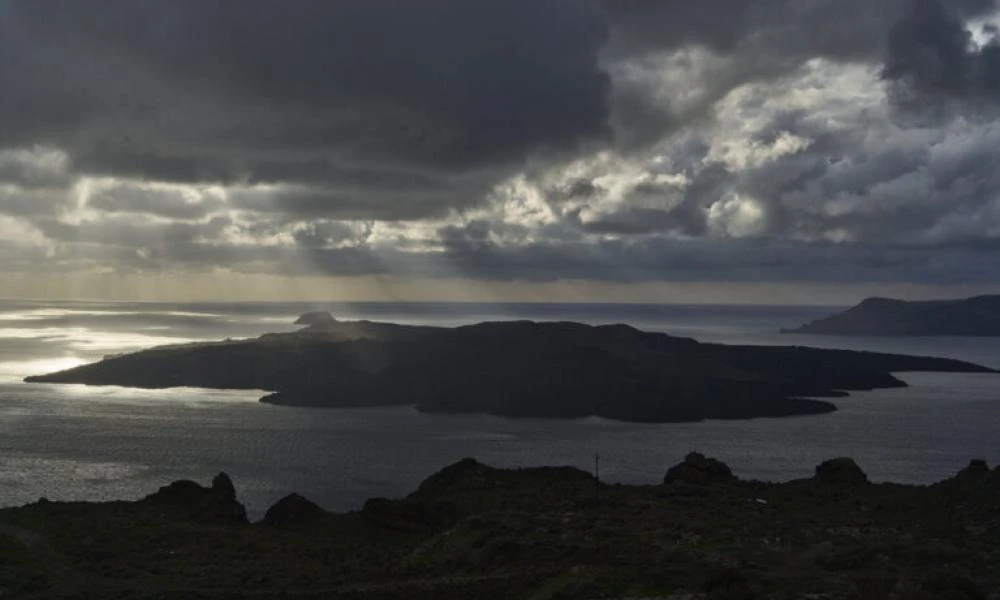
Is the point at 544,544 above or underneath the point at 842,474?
above

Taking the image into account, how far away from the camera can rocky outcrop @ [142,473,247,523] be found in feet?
237

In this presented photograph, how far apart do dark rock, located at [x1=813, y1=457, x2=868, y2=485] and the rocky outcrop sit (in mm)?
52204

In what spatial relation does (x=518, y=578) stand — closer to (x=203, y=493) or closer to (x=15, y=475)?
(x=203, y=493)

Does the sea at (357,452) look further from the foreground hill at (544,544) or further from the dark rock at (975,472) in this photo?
the dark rock at (975,472)

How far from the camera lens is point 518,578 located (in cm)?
4478

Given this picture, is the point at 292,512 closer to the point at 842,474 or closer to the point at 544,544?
the point at 544,544

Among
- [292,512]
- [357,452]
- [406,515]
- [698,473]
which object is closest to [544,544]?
[406,515]

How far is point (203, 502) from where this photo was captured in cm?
7606

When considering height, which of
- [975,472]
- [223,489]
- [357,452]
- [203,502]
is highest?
[975,472]

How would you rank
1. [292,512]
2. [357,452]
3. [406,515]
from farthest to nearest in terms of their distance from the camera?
[357,452], [292,512], [406,515]

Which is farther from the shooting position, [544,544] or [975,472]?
[975,472]

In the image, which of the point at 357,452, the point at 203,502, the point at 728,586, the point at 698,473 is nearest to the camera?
the point at 728,586

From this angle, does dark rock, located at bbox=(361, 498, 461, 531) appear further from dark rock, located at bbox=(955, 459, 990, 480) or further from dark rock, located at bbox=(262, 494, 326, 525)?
dark rock, located at bbox=(955, 459, 990, 480)

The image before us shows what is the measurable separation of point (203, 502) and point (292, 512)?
10.7 metres
